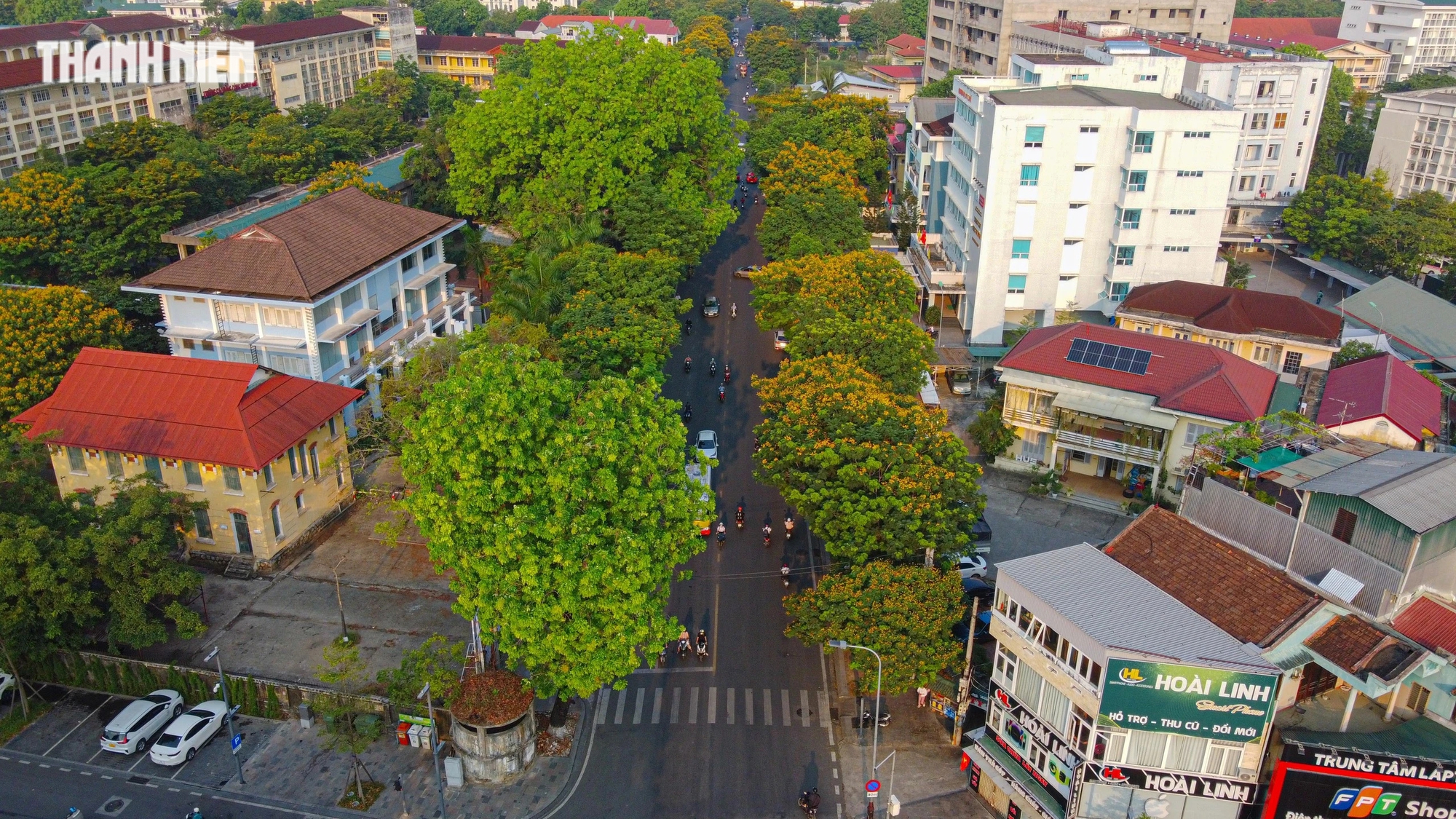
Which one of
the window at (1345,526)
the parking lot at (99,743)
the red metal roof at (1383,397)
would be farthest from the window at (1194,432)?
the parking lot at (99,743)

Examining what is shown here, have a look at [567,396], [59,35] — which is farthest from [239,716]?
[59,35]

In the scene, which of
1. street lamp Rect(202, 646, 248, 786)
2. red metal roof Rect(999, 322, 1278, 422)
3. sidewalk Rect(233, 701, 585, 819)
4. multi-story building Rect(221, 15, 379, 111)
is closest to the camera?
sidewalk Rect(233, 701, 585, 819)

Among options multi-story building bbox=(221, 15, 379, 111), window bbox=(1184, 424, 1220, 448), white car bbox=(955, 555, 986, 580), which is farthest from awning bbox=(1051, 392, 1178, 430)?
multi-story building bbox=(221, 15, 379, 111)

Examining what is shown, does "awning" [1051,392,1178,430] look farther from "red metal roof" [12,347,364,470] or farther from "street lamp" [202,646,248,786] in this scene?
"street lamp" [202,646,248,786]

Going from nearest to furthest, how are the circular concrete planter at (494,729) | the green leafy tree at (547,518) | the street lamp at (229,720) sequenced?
the green leafy tree at (547,518)
the circular concrete planter at (494,729)
the street lamp at (229,720)

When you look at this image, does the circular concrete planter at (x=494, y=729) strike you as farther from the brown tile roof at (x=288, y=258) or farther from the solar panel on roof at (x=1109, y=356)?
the solar panel on roof at (x=1109, y=356)

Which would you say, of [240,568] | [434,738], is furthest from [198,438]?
[434,738]
